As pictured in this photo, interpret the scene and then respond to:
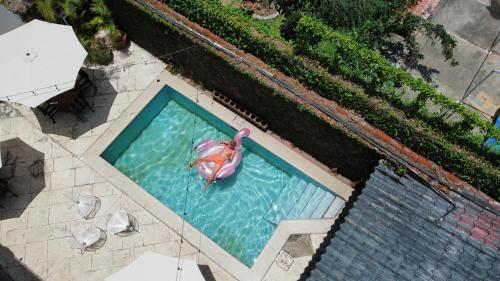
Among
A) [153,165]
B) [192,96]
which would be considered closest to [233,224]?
[153,165]

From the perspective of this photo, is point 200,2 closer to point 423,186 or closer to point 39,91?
point 39,91

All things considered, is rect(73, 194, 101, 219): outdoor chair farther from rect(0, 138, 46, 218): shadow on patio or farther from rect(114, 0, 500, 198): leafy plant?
rect(114, 0, 500, 198): leafy plant

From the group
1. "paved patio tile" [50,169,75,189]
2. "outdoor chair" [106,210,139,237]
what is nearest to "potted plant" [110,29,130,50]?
"paved patio tile" [50,169,75,189]

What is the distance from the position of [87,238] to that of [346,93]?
9.65 metres

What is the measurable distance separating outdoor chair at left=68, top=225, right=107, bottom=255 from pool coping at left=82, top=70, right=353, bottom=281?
5.26 ft

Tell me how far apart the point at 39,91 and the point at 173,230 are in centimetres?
641

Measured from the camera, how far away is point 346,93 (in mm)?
13273

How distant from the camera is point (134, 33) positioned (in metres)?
17.0

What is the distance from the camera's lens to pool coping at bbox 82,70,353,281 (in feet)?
45.1

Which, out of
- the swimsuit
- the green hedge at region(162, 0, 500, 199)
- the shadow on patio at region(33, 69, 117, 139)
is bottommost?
the shadow on patio at region(33, 69, 117, 139)

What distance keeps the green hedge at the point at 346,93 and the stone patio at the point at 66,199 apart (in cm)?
369

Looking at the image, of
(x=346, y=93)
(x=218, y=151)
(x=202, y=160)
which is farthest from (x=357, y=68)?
(x=202, y=160)

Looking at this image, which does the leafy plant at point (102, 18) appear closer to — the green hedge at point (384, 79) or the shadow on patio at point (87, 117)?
the shadow on patio at point (87, 117)

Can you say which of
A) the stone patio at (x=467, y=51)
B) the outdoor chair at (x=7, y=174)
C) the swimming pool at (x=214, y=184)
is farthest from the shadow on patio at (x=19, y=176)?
the stone patio at (x=467, y=51)
